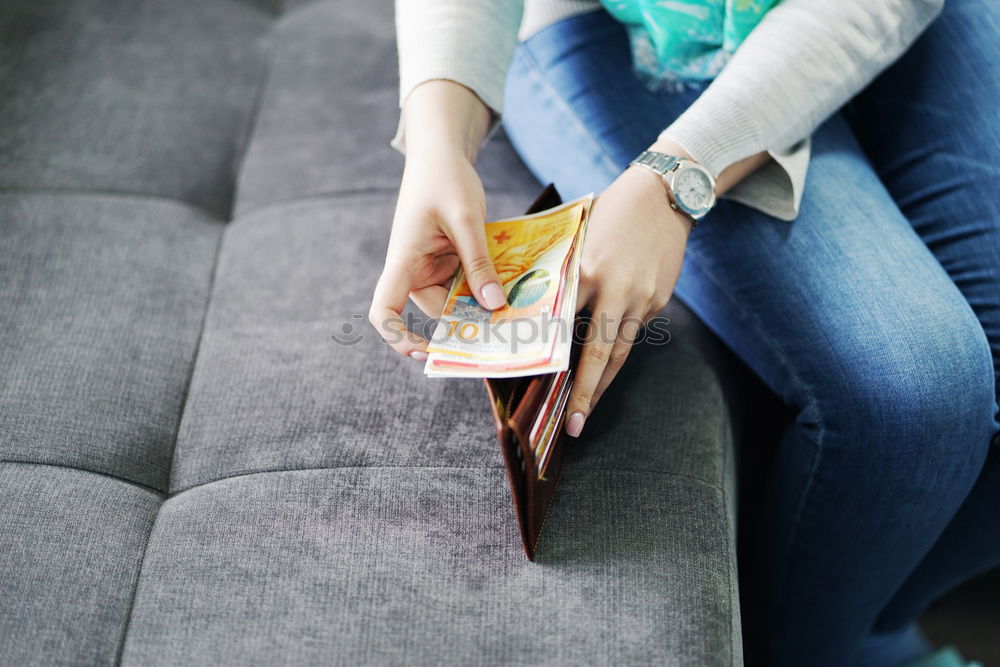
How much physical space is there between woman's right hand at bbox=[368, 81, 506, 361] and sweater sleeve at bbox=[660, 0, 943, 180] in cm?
27

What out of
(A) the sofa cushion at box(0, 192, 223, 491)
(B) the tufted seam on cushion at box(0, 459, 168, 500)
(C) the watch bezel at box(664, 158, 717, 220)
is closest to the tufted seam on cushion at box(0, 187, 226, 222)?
(A) the sofa cushion at box(0, 192, 223, 491)

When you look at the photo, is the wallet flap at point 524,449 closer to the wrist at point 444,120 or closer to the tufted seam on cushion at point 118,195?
the wrist at point 444,120

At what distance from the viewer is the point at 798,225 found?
3.07ft

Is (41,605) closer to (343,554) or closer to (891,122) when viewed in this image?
(343,554)

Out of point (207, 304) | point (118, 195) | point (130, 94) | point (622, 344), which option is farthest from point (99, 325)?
point (622, 344)

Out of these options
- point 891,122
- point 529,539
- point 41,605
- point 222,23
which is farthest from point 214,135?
point 891,122

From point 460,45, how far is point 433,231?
288 millimetres

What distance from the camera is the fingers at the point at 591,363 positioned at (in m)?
0.75

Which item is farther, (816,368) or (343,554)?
(816,368)

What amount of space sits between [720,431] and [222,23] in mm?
1249

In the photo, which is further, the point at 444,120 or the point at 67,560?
the point at 444,120

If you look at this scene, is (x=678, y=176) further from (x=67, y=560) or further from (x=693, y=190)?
(x=67, y=560)

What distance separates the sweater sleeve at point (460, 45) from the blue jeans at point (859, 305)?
120 mm

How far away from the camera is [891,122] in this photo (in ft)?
3.52
